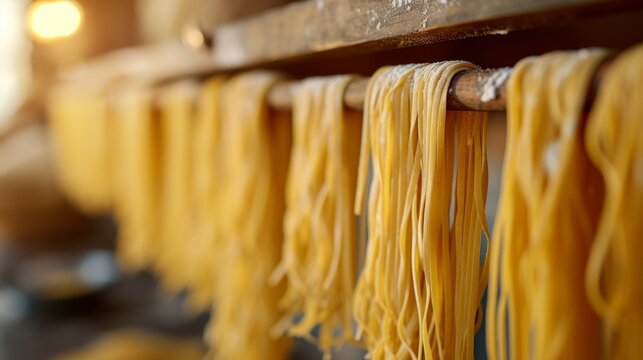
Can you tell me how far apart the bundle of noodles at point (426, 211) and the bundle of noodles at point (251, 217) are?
0.40 metres

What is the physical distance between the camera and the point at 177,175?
1542 millimetres

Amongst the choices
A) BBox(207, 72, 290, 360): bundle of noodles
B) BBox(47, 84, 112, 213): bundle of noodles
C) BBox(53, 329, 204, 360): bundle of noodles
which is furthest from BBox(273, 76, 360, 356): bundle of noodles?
BBox(47, 84, 112, 213): bundle of noodles

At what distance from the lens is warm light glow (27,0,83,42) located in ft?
9.28

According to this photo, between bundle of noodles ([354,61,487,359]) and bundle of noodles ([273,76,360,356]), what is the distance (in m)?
0.13

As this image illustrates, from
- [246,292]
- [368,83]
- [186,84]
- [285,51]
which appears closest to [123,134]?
[186,84]

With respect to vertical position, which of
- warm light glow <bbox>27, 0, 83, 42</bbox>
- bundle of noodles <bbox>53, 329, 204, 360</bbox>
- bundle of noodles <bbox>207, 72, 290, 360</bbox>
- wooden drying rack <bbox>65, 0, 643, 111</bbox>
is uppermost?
warm light glow <bbox>27, 0, 83, 42</bbox>

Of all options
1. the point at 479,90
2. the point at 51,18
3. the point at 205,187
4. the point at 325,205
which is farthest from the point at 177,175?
the point at 51,18

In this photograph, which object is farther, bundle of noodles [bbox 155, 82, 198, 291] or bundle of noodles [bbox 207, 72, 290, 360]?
bundle of noodles [bbox 155, 82, 198, 291]

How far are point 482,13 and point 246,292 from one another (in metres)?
0.77

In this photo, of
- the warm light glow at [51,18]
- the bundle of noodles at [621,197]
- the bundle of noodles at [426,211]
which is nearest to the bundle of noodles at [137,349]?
the bundle of noodles at [426,211]

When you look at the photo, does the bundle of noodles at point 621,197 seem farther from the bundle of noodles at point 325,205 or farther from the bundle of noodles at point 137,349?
the bundle of noodles at point 137,349

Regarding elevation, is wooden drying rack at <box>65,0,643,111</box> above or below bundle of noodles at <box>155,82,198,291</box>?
above

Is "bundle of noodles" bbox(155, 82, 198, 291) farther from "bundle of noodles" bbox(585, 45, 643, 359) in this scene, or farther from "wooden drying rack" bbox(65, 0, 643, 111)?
"bundle of noodles" bbox(585, 45, 643, 359)

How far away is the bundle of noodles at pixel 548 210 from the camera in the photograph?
1.67 feet
